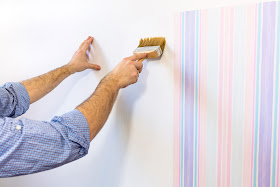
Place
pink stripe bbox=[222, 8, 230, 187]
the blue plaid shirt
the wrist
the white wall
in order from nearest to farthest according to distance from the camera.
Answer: the blue plaid shirt
pink stripe bbox=[222, 8, 230, 187]
the white wall
the wrist

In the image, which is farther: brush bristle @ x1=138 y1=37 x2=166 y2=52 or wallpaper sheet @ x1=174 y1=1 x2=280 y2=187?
brush bristle @ x1=138 y1=37 x2=166 y2=52

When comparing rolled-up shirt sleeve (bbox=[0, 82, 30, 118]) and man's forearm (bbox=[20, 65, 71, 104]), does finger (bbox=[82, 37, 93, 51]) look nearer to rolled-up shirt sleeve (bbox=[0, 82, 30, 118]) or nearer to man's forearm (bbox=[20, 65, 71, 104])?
man's forearm (bbox=[20, 65, 71, 104])

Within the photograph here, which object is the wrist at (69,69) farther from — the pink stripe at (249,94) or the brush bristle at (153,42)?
the pink stripe at (249,94)

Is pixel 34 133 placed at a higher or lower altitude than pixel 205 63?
lower

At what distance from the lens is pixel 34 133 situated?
22.7 inches

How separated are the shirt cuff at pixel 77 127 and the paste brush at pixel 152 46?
0.27 m

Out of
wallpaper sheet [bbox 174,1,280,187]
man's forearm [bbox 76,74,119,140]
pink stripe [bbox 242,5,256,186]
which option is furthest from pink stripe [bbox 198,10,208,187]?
man's forearm [bbox 76,74,119,140]

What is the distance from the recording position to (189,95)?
76cm

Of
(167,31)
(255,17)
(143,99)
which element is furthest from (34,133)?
(255,17)

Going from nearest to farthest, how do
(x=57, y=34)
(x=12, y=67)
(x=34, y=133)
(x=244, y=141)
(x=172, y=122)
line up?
(x=34, y=133) → (x=244, y=141) → (x=172, y=122) → (x=57, y=34) → (x=12, y=67)

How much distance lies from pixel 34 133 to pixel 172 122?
16.1 inches

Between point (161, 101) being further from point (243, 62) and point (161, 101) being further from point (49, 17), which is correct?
point (49, 17)

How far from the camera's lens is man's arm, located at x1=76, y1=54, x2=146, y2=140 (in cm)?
Result: 65

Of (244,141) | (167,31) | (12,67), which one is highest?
(167,31)
